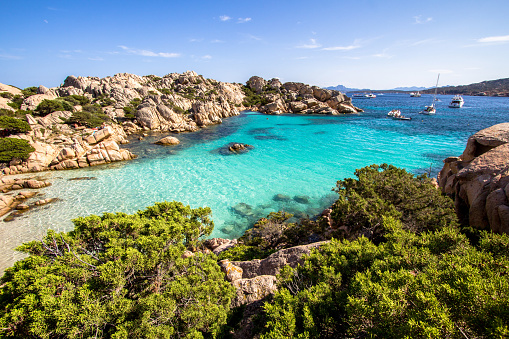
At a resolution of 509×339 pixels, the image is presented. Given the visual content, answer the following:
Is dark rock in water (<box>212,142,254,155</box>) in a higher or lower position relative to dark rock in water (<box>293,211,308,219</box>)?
higher

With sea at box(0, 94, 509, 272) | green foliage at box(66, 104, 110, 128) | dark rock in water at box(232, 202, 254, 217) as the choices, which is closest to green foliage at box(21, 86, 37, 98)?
green foliage at box(66, 104, 110, 128)

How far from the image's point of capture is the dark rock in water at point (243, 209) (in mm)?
17641

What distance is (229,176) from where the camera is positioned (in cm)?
2477

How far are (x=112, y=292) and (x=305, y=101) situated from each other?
3413 inches

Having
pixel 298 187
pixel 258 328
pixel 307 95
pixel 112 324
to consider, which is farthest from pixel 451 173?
pixel 307 95

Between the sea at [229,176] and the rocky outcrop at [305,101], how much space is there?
3790 cm

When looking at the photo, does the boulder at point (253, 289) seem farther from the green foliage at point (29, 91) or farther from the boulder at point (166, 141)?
the green foliage at point (29, 91)

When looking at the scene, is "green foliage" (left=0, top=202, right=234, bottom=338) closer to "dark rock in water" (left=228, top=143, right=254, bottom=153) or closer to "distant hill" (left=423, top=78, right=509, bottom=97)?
"dark rock in water" (left=228, top=143, right=254, bottom=153)

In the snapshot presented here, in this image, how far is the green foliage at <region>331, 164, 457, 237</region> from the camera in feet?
31.2

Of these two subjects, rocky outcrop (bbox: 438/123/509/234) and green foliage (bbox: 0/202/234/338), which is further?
rocky outcrop (bbox: 438/123/509/234)

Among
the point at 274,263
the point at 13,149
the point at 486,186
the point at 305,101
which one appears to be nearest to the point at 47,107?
the point at 13,149

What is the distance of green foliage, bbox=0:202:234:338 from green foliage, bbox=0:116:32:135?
34886 mm

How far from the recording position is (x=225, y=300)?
20.3 ft

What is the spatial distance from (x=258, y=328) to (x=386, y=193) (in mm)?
9756
